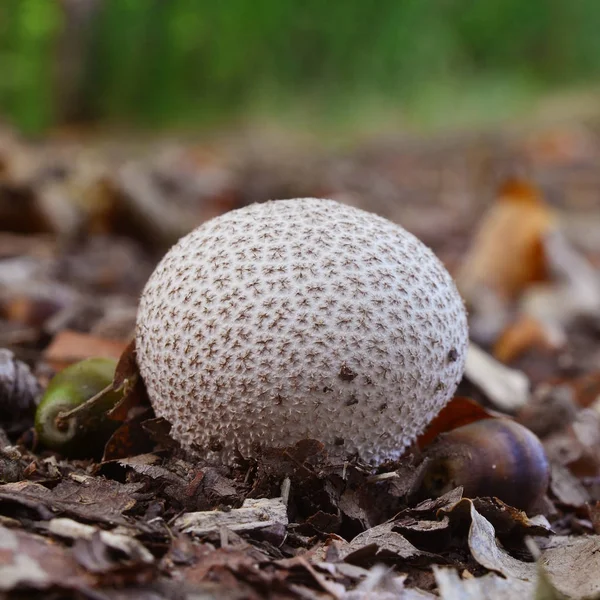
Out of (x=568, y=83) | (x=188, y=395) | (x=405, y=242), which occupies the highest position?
(x=568, y=83)

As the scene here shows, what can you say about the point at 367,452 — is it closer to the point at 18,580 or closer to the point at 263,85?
the point at 18,580

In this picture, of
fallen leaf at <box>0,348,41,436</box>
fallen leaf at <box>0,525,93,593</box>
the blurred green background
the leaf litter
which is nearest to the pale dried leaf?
the leaf litter

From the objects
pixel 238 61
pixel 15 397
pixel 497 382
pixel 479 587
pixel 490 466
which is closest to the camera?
pixel 479 587

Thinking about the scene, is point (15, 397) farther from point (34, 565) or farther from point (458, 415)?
point (458, 415)

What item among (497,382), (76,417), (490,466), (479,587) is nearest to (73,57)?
(497,382)

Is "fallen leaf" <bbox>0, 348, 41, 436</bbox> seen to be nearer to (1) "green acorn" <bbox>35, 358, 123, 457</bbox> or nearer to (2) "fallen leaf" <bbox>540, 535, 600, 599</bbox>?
(1) "green acorn" <bbox>35, 358, 123, 457</bbox>

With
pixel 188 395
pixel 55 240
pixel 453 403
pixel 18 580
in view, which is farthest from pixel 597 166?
pixel 18 580
